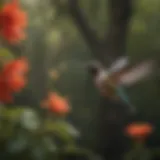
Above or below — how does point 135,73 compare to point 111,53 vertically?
below

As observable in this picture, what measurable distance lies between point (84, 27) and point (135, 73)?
1.41 feet

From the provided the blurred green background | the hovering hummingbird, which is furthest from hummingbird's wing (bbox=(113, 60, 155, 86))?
the blurred green background

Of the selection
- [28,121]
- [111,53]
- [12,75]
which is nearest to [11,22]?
[12,75]

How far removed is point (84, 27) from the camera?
3.68ft

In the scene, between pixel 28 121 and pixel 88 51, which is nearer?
pixel 28 121

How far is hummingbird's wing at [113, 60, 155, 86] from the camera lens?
0.69 metres

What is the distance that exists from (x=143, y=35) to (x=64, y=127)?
0.33m

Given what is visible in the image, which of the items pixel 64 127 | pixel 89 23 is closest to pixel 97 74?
pixel 64 127

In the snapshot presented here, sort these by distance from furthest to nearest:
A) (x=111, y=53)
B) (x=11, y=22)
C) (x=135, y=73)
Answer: (x=111, y=53), (x=11, y=22), (x=135, y=73)

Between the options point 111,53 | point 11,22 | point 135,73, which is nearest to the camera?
point 135,73

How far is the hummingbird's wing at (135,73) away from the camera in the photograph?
2.25 ft

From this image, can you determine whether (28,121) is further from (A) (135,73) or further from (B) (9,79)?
(A) (135,73)

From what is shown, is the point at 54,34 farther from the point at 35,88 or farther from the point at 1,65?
the point at 1,65

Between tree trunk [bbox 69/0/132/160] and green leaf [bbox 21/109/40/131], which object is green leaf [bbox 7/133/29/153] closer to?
green leaf [bbox 21/109/40/131]
